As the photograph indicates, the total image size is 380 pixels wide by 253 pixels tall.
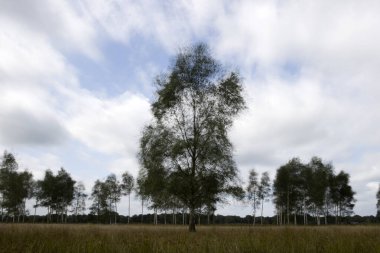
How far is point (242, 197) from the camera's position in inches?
1028

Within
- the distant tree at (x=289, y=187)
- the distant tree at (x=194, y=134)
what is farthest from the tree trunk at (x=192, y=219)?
the distant tree at (x=289, y=187)

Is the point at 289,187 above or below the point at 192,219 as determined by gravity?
above

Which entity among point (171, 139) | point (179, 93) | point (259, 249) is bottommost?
point (259, 249)

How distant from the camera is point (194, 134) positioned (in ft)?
85.2

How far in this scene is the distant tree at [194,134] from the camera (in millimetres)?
25344

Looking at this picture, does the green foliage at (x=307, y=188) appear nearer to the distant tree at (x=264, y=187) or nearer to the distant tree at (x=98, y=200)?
the distant tree at (x=264, y=187)

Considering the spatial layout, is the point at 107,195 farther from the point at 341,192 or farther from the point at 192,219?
the point at 192,219

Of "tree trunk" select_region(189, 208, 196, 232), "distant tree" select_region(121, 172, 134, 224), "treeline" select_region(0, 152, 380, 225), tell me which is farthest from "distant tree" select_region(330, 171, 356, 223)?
"tree trunk" select_region(189, 208, 196, 232)

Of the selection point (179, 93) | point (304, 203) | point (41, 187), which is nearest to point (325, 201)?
point (304, 203)

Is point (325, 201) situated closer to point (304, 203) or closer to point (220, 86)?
point (304, 203)

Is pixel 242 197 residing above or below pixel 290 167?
below

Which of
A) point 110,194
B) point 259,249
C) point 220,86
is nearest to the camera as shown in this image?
point 259,249

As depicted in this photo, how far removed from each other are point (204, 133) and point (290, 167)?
50679mm

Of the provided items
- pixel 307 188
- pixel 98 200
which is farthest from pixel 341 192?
pixel 98 200
